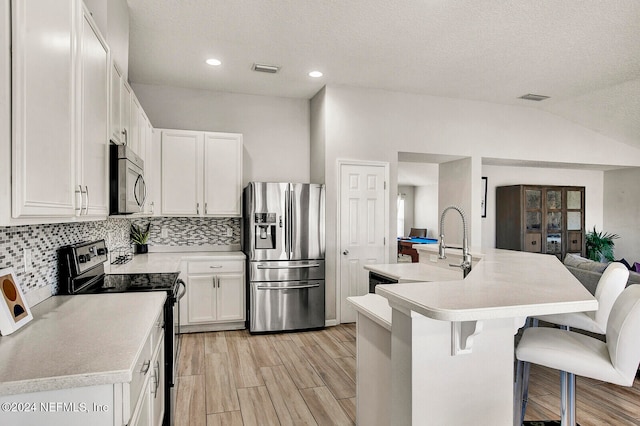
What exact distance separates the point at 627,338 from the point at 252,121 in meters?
4.33

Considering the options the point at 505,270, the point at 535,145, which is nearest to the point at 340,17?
the point at 505,270

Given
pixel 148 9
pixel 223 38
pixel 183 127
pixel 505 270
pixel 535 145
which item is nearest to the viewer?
pixel 505 270

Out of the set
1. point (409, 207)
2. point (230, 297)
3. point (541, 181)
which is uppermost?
point (541, 181)

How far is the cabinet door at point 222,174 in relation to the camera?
14.6 feet

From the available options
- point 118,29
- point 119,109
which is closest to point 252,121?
point 118,29

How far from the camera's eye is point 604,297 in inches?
88.4

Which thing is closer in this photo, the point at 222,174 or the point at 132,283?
the point at 132,283

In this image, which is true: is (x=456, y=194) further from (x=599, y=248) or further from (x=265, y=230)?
(x=599, y=248)

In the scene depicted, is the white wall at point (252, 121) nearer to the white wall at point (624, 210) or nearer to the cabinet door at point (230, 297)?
the cabinet door at point (230, 297)

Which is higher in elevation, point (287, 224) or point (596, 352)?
point (287, 224)

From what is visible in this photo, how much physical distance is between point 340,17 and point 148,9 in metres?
1.50

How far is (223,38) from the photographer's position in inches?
136

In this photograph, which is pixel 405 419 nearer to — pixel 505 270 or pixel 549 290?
pixel 549 290

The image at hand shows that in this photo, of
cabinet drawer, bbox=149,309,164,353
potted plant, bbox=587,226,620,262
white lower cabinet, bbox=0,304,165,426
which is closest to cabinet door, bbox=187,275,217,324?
cabinet drawer, bbox=149,309,164,353
